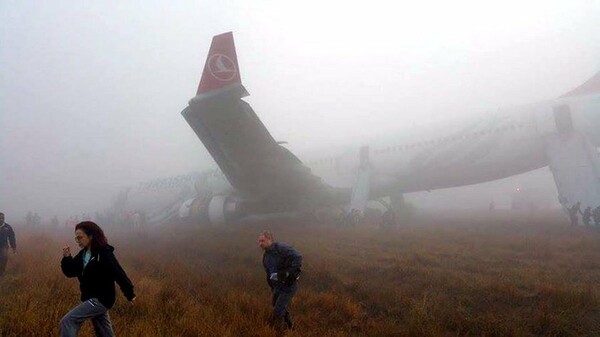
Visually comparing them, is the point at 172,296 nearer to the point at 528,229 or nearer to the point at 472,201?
the point at 528,229

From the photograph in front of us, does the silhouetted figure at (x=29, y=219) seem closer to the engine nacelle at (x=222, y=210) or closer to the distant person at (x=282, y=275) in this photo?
the engine nacelle at (x=222, y=210)

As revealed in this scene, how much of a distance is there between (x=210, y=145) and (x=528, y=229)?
11.7 m

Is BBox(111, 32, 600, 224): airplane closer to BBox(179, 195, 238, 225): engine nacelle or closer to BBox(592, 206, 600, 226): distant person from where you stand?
BBox(179, 195, 238, 225): engine nacelle

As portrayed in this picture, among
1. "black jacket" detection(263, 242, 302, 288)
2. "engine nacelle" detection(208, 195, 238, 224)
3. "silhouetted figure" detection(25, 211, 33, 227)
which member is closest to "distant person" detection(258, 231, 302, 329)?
"black jacket" detection(263, 242, 302, 288)

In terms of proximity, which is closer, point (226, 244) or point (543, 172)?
point (226, 244)

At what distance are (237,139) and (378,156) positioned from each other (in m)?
7.13

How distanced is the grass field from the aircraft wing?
332 centimetres

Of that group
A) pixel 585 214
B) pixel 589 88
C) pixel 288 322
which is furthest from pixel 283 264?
pixel 589 88

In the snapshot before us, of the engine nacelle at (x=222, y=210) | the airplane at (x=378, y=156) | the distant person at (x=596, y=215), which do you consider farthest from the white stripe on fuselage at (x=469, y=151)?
the engine nacelle at (x=222, y=210)

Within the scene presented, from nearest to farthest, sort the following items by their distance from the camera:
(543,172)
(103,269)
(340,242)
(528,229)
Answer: (103,269) → (340,242) → (528,229) → (543,172)

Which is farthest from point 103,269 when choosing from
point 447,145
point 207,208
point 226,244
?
point 447,145

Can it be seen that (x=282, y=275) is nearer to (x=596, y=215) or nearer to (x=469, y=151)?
(x=596, y=215)

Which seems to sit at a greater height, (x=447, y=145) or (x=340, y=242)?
(x=447, y=145)

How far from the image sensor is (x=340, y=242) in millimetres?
13188
